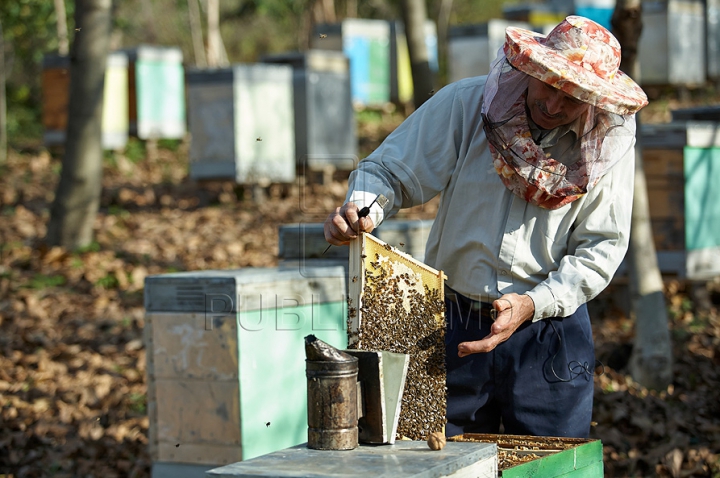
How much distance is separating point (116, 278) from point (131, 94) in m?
6.23

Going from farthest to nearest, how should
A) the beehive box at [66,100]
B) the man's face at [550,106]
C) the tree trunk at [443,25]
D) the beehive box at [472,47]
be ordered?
the tree trunk at [443,25] → the beehive box at [472,47] → the beehive box at [66,100] → the man's face at [550,106]

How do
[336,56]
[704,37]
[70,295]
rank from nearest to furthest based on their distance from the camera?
[70,295] < [336,56] < [704,37]

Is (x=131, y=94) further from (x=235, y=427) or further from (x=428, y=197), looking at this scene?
(x=428, y=197)

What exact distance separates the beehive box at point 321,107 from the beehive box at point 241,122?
0.38m

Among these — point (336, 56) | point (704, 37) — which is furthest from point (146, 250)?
point (704, 37)

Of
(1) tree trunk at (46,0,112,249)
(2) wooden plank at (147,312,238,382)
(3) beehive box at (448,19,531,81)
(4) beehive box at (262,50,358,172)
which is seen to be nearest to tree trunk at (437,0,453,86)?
(3) beehive box at (448,19,531,81)

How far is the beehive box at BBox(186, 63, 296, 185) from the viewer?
30.2 feet

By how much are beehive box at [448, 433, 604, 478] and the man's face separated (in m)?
0.87

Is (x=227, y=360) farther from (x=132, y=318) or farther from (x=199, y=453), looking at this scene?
(x=132, y=318)

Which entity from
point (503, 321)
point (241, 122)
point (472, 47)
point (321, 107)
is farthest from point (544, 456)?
point (472, 47)

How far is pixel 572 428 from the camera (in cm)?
269

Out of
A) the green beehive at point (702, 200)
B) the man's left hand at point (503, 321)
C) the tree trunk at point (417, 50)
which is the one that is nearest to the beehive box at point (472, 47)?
the tree trunk at point (417, 50)

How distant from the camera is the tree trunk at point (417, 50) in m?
7.24

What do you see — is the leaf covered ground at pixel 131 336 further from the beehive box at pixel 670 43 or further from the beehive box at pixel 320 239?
the beehive box at pixel 670 43
